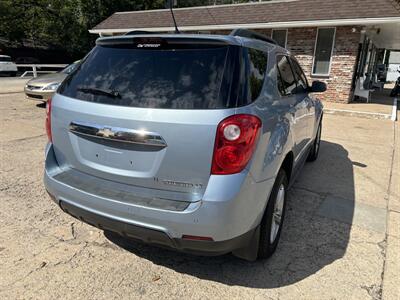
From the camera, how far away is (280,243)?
313 centimetres

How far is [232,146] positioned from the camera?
6.84ft

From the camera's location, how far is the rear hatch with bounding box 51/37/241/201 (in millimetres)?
2105

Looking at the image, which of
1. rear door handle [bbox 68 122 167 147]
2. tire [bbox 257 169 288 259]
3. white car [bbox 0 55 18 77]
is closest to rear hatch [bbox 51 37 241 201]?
rear door handle [bbox 68 122 167 147]

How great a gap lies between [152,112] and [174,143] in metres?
0.26

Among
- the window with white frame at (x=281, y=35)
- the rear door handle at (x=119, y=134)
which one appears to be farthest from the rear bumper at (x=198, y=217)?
the window with white frame at (x=281, y=35)

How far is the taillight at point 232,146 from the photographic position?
207cm

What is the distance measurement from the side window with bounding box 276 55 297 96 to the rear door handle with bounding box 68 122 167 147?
1352 mm

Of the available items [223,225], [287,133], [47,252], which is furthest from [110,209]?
[287,133]

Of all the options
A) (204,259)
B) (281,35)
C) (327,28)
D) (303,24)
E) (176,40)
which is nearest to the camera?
(176,40)

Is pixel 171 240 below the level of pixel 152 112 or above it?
below

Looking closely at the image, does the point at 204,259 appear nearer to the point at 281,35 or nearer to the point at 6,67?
the point at 281,35

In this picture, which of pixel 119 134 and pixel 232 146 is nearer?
pixel 232 146

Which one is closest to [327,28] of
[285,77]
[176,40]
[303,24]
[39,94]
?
[303,24]

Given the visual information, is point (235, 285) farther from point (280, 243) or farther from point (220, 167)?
point (220, 167)
